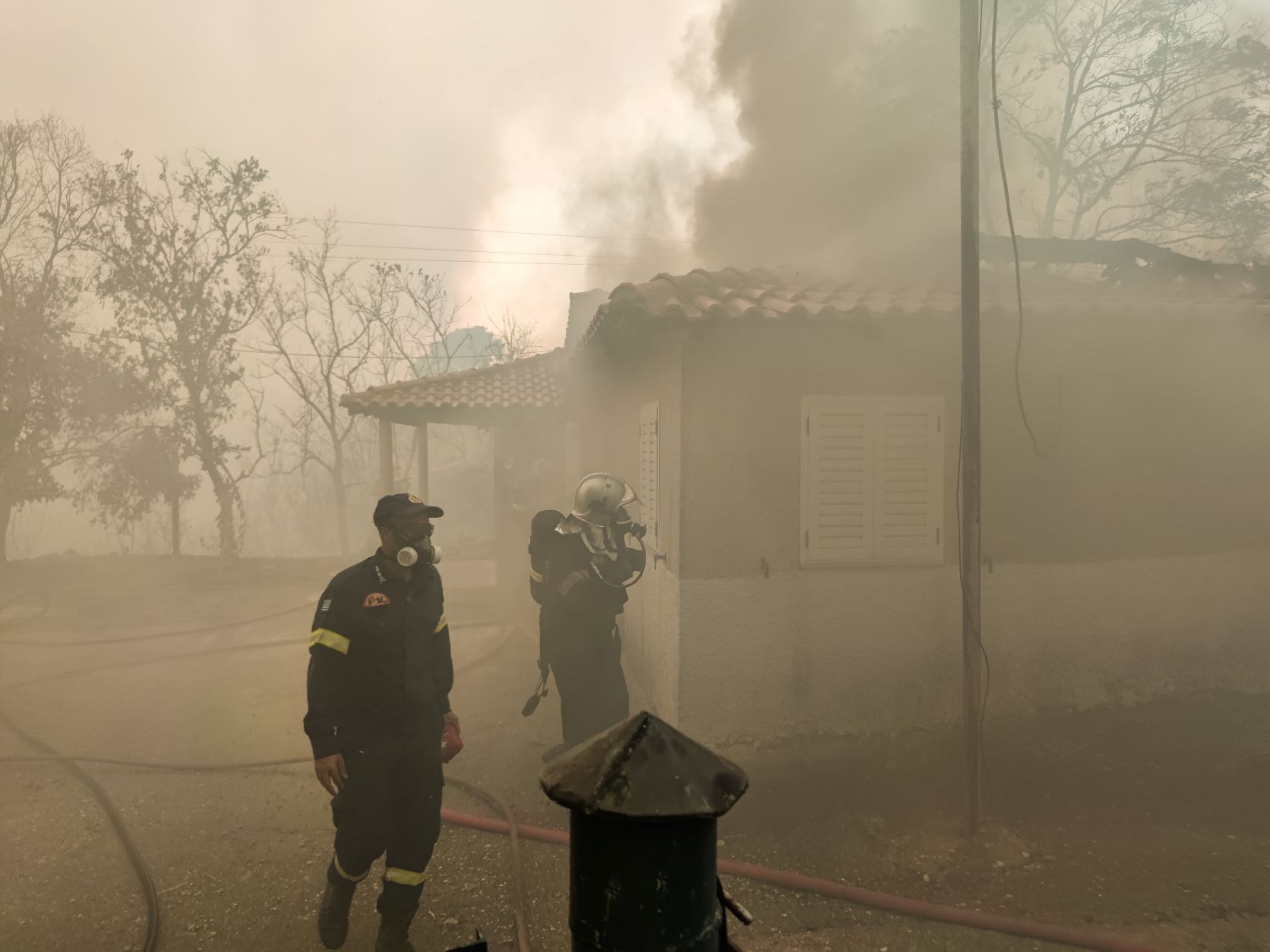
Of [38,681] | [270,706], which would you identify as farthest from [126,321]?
[270,706]

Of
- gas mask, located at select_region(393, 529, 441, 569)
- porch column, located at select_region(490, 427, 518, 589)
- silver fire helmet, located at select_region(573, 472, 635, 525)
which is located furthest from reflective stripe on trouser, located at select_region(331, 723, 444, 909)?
porch column, located at select_region(490, 427, 518, 589)

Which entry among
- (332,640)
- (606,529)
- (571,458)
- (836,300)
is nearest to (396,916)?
Answer: (332,640)

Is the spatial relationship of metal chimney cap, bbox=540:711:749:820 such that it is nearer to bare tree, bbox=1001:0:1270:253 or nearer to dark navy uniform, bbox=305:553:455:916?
dark navy uniform, bbox=305:553:455:916

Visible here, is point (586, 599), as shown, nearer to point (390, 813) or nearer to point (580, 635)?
point (580, 635)

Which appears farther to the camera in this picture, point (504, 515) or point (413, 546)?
point (504, 515)

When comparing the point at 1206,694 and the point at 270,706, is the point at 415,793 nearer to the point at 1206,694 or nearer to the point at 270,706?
the point at 270,706

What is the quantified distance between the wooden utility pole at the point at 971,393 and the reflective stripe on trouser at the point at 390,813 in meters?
2.99

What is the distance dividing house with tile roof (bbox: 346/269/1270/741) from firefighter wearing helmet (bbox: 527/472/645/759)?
0.45m

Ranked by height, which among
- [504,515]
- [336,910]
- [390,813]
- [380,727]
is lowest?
[336,910]

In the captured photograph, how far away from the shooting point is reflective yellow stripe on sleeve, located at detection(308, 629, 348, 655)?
3.34 m

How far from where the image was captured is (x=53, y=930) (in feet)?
12.7

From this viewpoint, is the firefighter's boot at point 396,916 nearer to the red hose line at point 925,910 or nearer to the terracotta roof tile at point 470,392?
the red hose line at point 925,910

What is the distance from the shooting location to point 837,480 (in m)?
5.86

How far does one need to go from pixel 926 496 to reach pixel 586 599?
2.68 meters
